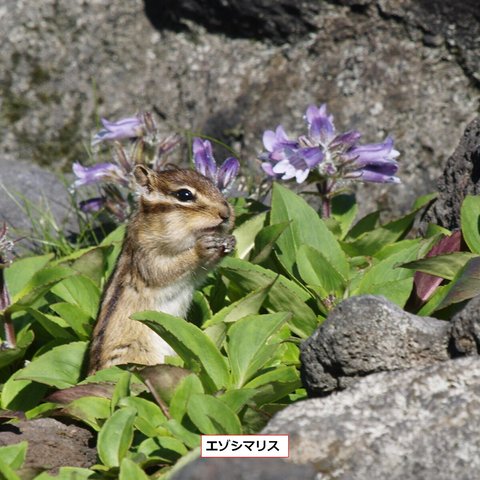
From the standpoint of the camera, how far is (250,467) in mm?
3668

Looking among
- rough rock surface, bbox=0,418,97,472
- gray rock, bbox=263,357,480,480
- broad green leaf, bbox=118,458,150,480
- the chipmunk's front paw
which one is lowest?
rough rock surface, bbox=0,418,97,472

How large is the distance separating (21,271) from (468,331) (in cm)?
304

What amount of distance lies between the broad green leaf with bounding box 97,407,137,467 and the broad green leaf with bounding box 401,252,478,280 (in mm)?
1657

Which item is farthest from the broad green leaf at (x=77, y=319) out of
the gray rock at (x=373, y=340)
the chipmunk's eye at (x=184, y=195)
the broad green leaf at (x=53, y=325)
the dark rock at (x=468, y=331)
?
the dark rock at (x=468, y=331)

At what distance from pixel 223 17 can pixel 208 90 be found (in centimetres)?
A: 59

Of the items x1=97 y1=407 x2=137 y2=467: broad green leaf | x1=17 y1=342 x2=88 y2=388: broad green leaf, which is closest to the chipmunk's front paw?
x1=17 y1=342 x2=88 y2=388: broad green leaf

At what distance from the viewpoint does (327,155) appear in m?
6.35

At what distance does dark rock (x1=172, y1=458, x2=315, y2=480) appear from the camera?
3.62 meters

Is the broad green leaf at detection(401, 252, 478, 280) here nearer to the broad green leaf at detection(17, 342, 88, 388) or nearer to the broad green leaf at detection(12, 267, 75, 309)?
the broad green leaf at detection(17, 342, 88, 388)

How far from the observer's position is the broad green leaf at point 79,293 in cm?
616

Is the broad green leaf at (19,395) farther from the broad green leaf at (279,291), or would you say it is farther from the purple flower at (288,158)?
the purple flower at (288,158)

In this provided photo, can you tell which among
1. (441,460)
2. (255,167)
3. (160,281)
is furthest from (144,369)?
(255,167)

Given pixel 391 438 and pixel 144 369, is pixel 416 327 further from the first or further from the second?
pixel 144 369

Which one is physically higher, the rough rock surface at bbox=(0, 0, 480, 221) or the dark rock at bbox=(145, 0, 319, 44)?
the dark rock at bbox=(145, 0, 319, 44)
